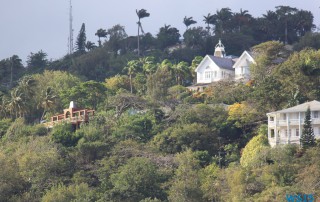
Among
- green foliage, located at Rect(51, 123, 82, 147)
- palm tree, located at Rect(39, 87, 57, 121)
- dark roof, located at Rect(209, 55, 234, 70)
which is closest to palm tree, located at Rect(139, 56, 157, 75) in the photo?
dark roof, located at Rect(209, 55, 234, 70)

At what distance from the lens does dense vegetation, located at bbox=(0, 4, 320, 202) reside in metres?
61.5

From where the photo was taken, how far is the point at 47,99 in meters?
85.6

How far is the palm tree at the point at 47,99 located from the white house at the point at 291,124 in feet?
84.9

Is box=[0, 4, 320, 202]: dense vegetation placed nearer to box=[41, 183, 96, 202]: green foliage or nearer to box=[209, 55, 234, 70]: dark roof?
box=[41, 183, 96, 202]: green foliage

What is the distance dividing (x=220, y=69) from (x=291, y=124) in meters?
27.7

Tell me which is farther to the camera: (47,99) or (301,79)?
(47,99)

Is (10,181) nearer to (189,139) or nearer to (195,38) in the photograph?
(189,139)

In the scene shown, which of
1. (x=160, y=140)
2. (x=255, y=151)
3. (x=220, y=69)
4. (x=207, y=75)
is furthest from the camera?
(x=207, y=75)

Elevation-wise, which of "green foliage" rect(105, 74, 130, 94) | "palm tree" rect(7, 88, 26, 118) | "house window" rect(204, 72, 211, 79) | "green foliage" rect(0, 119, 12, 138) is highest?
"house window" rect(204, 72, 211, 79)

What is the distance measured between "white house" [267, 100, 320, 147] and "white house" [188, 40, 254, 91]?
73.8ft

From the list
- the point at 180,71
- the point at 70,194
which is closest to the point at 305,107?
the point at 70,194

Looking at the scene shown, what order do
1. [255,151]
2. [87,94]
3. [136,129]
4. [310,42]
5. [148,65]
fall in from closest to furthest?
1. [255,151]
2. [136,129]
3. [87,94]
4. [148,65]
5. [310,42]

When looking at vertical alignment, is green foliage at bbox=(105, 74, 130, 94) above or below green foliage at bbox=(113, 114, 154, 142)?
above

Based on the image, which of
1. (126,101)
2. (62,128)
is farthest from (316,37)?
(62,128)
